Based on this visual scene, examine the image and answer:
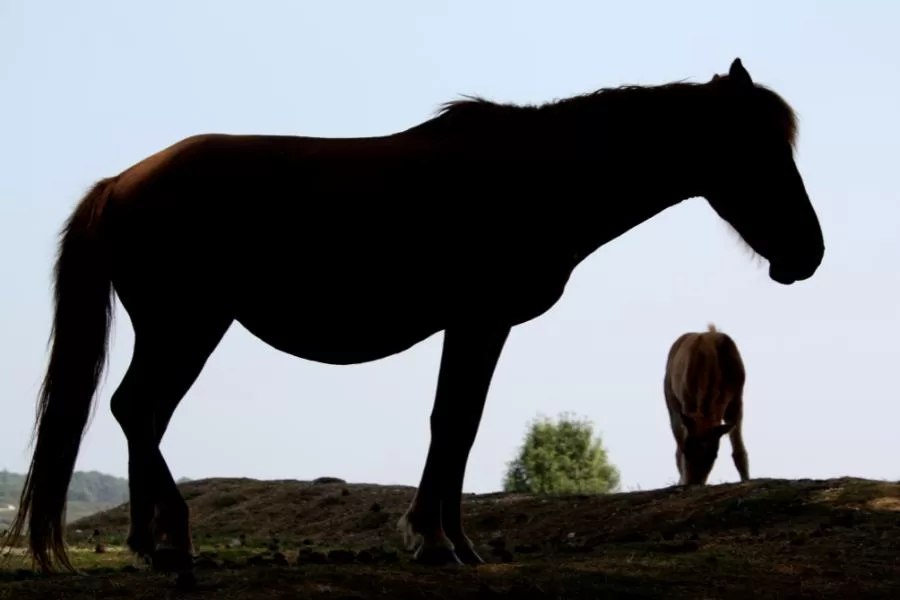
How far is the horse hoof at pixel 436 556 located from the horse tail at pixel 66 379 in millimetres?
1878

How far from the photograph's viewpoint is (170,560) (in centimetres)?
666

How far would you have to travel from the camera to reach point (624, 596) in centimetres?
645

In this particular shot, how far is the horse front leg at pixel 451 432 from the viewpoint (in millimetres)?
7180

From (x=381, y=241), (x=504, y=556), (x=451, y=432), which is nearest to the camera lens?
(x=381, y=241)

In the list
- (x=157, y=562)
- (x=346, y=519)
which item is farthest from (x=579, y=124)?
(x=346, y=519)

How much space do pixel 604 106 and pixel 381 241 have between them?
67.5 inches

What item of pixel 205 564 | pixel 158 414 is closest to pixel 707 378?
pixel 205 564

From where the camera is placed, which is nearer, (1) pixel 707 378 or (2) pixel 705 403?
(2) pixel 705 403

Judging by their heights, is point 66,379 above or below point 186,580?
above

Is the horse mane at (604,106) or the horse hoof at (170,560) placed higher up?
the horse mane at (604,106)

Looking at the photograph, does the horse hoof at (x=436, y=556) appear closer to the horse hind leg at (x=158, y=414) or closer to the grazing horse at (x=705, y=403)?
the horse hind leg at (x=158, y=414)

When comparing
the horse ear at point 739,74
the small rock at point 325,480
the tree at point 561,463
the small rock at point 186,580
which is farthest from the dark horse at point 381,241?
the tree at point 561,463

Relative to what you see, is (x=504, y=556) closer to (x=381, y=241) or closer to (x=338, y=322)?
(x=338, y=322)

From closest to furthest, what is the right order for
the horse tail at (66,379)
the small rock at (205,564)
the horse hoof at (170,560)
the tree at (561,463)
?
the horse hoof at (170,560), the horse tail at (66,379), the small rock at (205,564), the tree at (561,463)
